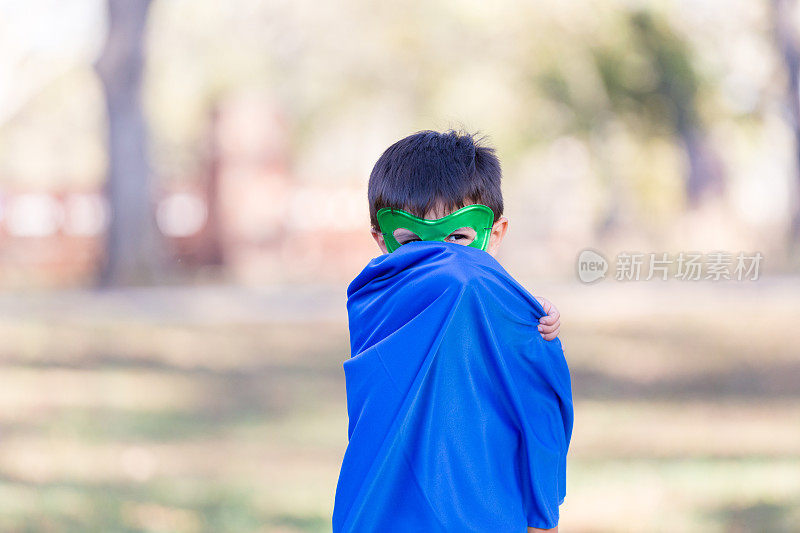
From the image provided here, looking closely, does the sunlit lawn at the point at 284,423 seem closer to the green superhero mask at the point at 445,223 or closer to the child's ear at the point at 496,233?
the child's ear at the point at 496,233

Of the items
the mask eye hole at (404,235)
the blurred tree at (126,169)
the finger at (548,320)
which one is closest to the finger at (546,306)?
the finger at (548,320)

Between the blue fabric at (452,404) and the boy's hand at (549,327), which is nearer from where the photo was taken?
the blue fabric at (452,404)

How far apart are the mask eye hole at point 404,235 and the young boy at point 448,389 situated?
11 mm

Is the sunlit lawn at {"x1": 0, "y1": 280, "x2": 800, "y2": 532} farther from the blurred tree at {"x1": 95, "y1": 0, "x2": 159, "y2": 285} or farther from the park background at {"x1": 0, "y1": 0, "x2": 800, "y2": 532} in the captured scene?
the blurred tree at {"x1": 95, "y1": 0, "x2": 159, "y2": 285}

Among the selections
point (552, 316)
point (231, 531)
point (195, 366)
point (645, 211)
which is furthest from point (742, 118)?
point (552, 316)

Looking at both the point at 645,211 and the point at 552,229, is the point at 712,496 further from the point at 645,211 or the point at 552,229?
the point at 552,229

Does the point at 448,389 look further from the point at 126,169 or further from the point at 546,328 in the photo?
the point at 126,169

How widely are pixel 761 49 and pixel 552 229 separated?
28.5 feet

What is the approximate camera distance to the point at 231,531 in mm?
4676

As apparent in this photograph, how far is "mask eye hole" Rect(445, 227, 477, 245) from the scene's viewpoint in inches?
80.0

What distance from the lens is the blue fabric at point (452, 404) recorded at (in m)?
1.85

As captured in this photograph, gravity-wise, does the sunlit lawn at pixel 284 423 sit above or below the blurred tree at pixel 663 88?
below

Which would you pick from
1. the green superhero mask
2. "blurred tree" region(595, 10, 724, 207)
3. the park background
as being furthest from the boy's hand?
"blurred tree" region(595, 10, 724, 207)

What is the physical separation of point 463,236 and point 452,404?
14.1 inches
